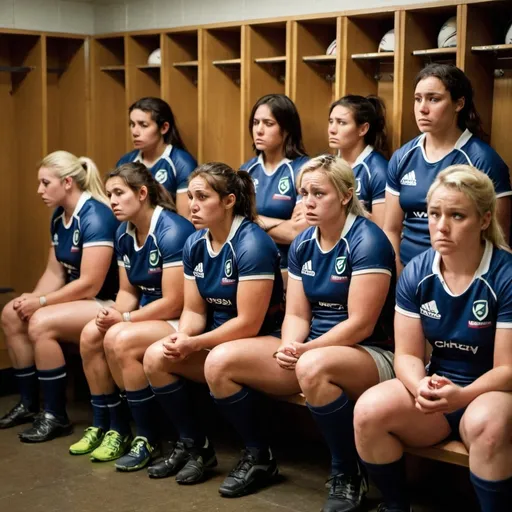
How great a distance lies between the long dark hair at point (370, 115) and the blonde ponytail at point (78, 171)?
112 centimetres

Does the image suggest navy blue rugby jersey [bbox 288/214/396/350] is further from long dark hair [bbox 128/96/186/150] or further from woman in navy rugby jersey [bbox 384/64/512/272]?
long dark hair [bbox 128/96/186/150]

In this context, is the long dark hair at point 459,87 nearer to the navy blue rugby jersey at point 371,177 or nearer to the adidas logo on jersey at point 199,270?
the navy blue rugby jersey at point 371,177

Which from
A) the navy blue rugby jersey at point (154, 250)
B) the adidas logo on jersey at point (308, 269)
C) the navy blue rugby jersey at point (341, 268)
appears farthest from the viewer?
the navy blue rugby jersey at point (154, 250)

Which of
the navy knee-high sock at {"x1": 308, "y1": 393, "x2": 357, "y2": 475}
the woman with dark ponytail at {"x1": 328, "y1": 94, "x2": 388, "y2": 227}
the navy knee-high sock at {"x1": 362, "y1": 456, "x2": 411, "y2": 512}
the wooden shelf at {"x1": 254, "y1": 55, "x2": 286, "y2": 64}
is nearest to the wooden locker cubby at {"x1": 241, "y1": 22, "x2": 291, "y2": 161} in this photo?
the wooden shelf at {"x1": 254, "y1": 55, "x2": 286, "y2": 64}

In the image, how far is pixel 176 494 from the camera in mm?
3352

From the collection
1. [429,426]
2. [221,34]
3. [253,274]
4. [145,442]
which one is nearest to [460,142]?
[253,274]

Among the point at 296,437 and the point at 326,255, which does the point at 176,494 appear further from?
the point at 326,255

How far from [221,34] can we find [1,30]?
4.21 ft

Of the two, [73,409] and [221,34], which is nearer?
[73,409]

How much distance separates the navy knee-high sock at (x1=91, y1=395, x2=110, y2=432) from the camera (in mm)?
3904

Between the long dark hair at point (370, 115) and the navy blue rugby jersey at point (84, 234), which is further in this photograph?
the navy blue rugby jersey at point (84, 234)

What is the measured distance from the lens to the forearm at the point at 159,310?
3.77m

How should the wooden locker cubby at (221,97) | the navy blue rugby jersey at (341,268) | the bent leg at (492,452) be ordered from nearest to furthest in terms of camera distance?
the bent leg at (492,452) → the navy blue rugby jersey at (341,268) → the wooden locker cubby at (221,97)

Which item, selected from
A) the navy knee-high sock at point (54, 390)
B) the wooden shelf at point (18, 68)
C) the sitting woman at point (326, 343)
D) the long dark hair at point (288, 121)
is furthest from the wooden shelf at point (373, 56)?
the wooden shelf at point (18, 68)
